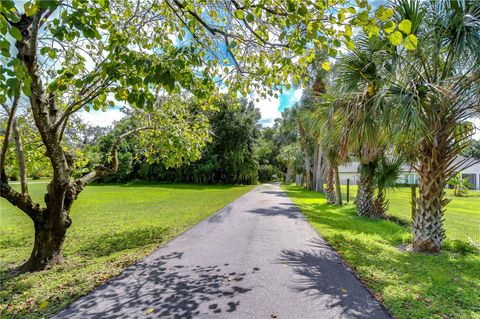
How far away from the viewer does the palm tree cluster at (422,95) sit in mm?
4832

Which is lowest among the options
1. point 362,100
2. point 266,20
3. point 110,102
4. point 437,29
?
point 110,102

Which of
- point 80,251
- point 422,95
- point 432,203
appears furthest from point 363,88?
point 80,251

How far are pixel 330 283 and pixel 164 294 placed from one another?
7.82ft

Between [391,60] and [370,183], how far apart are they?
5.99 metres

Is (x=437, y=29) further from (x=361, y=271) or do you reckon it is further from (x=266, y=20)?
(x=361, y=271)

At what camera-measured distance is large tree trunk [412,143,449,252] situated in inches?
223

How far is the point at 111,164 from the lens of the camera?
6516 millimetres

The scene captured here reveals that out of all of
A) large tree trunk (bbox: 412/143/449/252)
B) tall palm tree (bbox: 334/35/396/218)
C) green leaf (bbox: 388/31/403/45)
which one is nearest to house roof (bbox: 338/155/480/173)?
large tree trunk (bbox: 412/143/449/252)

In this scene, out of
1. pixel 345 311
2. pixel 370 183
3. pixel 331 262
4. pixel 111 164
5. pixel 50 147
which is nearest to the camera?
pixel 345 311

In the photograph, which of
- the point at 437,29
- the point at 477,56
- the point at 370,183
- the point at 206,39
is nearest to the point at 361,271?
the point at 477,56

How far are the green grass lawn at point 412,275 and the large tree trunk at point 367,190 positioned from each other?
3097 mm

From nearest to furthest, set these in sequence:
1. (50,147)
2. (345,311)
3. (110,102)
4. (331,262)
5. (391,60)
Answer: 1. (345,311)
2. (110,102)
3. (50,147)
4. (331,262)
5. (391,60)

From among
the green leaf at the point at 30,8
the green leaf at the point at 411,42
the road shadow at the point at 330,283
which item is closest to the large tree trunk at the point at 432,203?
the road shadow at the point at 330,283

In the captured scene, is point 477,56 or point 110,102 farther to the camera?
point 477,56
